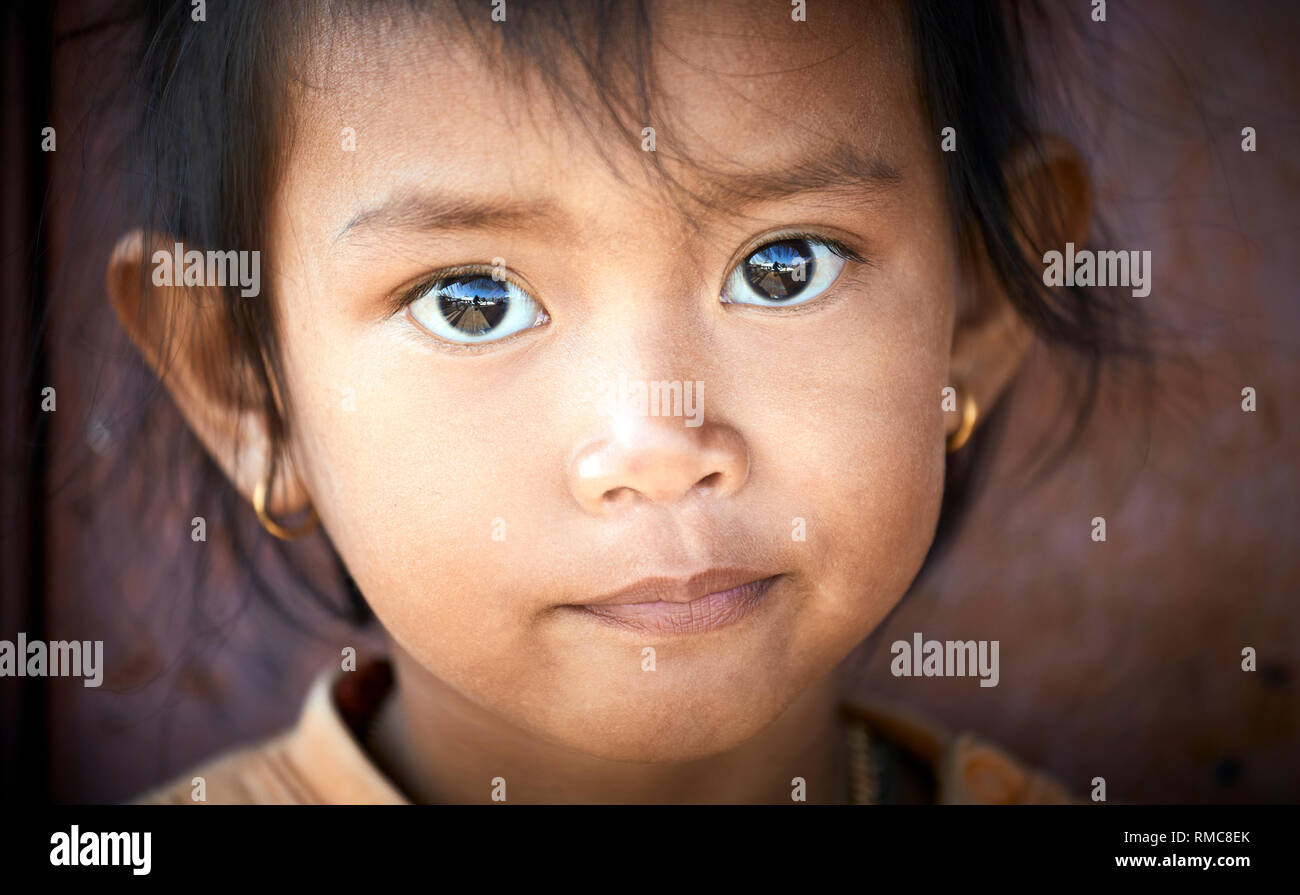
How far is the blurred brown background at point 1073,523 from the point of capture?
1.68 meters

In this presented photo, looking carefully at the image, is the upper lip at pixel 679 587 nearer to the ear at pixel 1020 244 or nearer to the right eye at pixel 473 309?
the right eye at pixel 473 309

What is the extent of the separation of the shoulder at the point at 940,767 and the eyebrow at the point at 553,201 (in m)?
0.77

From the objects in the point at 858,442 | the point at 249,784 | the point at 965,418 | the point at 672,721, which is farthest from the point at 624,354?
the point at 249,784

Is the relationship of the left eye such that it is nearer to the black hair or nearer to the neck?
the black hair

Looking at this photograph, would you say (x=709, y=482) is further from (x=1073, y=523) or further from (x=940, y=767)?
(x=1073, y=523)

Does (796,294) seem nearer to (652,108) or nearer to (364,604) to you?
(652,108)

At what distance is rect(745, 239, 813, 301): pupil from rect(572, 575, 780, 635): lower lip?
27 cm

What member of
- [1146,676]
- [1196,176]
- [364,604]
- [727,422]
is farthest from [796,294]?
[1146,676]

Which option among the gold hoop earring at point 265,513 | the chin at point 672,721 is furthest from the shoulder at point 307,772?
the chin at point 672,721

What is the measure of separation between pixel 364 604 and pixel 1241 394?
4.37ft

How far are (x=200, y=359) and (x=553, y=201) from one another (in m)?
0.53

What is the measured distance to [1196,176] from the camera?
1.73m

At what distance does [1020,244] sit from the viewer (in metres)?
1.29

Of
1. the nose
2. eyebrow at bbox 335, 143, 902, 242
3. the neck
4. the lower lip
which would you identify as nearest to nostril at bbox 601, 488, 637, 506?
the nose
